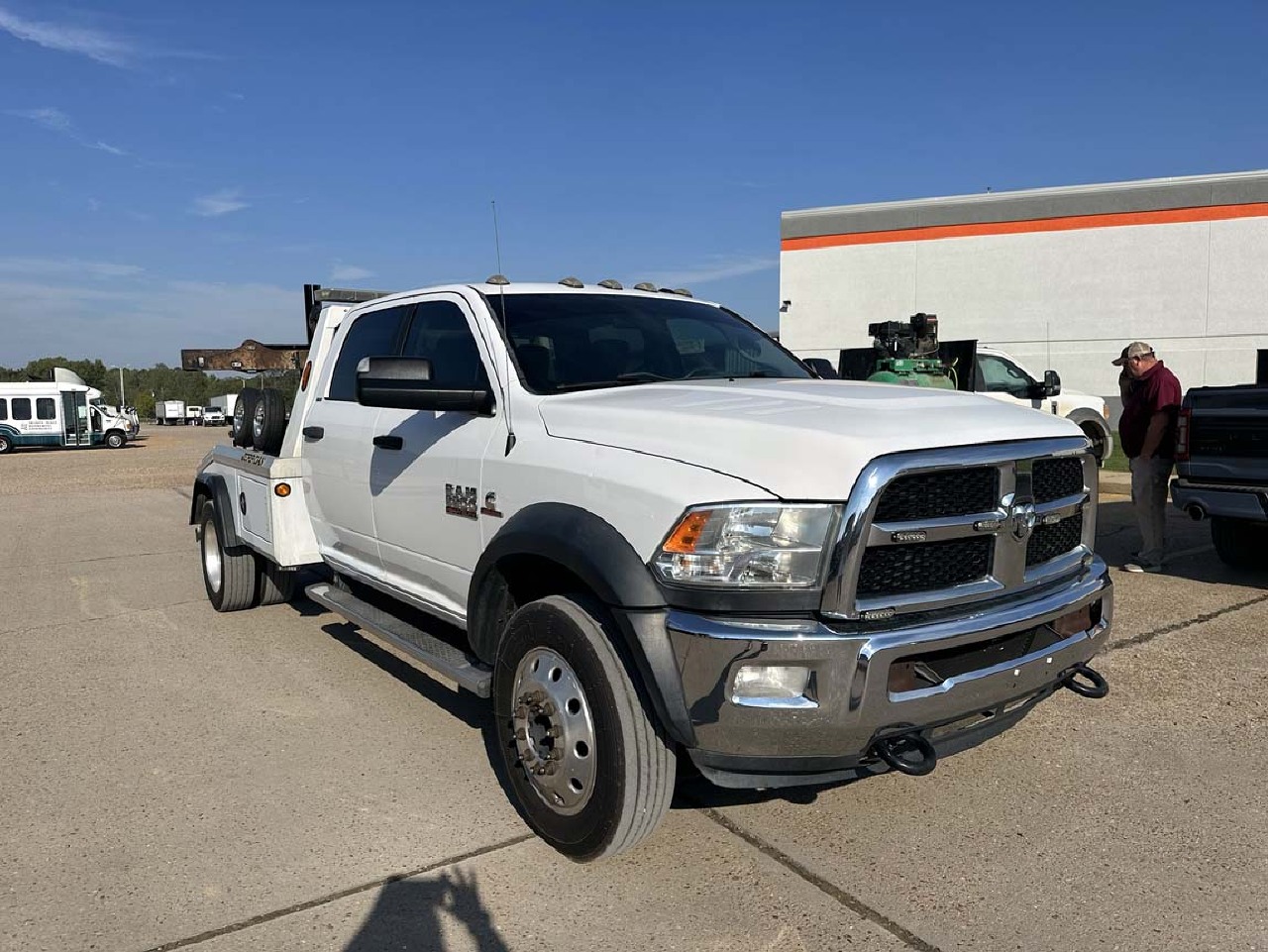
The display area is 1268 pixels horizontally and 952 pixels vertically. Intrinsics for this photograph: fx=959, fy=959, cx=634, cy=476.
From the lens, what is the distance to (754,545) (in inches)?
105

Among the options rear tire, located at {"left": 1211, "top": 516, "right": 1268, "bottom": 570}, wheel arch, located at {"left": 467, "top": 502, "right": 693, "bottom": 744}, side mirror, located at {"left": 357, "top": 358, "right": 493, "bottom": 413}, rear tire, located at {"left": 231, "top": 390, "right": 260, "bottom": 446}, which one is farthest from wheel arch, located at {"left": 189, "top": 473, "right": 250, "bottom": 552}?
rear tire, located at {"left": 1211, "top": 516, "right": 1268, "bottom": 570}

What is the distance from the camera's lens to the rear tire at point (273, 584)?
21.9ft

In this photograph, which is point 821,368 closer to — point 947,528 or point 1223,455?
point 947,528

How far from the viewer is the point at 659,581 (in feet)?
9.05

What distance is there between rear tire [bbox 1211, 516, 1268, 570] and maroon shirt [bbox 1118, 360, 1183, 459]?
27.8 inches

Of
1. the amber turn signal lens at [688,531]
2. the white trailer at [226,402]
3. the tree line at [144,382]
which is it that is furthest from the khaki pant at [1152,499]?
the tree line at [144,382]

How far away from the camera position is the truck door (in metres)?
4.82

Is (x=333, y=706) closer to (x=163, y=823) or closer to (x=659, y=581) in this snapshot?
(x=163, y=823)

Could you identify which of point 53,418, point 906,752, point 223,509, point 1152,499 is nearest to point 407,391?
point 906,752

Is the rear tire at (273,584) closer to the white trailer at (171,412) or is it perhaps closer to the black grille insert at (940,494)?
the black grille insert at (940,494)

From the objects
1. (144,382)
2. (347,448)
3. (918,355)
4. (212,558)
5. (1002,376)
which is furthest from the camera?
(144,382)

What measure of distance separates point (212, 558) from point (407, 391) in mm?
3994

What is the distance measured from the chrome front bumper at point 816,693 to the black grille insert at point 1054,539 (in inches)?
14.3

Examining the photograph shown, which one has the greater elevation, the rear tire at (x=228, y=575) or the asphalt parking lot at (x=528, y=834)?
the rear tire at (x=228, y=575)
